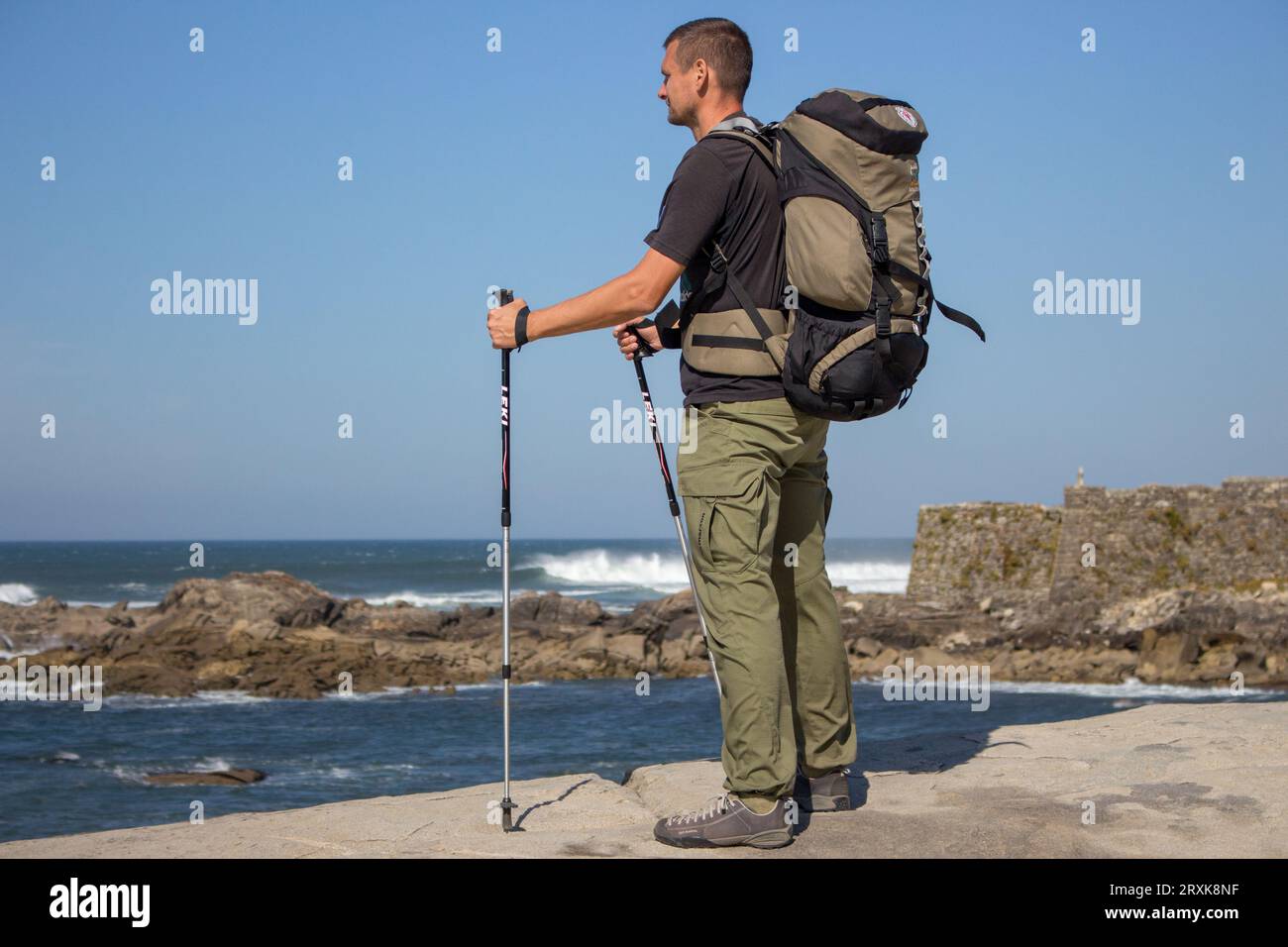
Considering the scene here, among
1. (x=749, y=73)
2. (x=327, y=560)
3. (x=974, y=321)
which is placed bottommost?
(x=327, y=560)

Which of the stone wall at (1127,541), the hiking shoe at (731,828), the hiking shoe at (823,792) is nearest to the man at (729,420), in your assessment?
the hiking shoe at (731,828)

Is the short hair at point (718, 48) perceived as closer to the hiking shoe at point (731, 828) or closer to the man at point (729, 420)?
the man at point (729, 420)

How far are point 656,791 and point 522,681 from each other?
18812mm

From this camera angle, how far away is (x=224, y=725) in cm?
1745

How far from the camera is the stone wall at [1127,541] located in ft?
80.1

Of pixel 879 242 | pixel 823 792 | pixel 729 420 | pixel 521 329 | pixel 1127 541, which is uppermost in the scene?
pixel 879 242

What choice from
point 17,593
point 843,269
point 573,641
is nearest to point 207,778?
point 843,269

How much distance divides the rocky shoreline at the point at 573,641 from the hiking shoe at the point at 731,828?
1812cm

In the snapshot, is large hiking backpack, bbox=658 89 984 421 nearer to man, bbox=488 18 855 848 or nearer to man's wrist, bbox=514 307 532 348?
man, bbox=488 18 855 848

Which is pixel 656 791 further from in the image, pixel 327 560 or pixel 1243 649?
pixel 327 560

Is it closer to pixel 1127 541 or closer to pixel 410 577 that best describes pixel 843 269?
pixel 1127 541

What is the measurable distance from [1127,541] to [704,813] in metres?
24.0

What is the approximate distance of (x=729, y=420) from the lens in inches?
143
